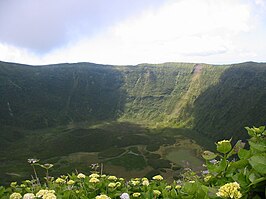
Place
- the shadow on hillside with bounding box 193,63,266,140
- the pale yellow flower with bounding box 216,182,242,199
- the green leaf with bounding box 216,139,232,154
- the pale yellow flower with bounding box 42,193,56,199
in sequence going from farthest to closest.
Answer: the shadow on hillside with bounding box 193,63,266,140, the pale yellow flower with bounding box 42,193,56,199, the green leaf with bounding box 216,139,232,154, the pale yellow flower with bounding box 216,182,242,199

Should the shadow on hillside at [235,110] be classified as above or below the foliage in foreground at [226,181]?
below

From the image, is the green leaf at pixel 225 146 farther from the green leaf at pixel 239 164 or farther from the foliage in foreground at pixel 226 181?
the green leaf at pixel 239 164

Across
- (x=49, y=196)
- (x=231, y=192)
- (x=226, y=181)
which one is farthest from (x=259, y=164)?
(x=49, y=196)

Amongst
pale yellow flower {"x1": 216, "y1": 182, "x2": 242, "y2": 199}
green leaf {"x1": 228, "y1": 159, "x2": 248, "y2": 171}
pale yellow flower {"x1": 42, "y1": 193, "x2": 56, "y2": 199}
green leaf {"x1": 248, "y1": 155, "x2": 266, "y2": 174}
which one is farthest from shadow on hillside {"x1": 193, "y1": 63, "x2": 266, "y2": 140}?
pale yellow flower {"x1": 216, "y1": 182, "x2": 242, "y2": 199}

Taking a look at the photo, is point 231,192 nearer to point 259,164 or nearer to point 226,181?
point 259,164

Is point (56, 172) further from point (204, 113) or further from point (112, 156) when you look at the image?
point (204, 113)

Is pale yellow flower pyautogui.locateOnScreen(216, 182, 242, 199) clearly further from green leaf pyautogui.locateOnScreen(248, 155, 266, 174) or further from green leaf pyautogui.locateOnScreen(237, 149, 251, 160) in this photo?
green leaf pyautogui.locateOnScreen(237, 149, 251, 160)

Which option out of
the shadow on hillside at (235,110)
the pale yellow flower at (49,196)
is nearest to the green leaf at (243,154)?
the pale yellow flower at (49,196)

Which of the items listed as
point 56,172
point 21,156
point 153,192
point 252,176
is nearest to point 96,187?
point 153,192

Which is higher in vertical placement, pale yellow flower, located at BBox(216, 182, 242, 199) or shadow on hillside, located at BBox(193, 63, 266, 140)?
pale yellow flower, located at BBox(216, 182, 242, 199)

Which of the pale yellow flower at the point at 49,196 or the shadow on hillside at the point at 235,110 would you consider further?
the shadow on hillside at the point at 235,110
